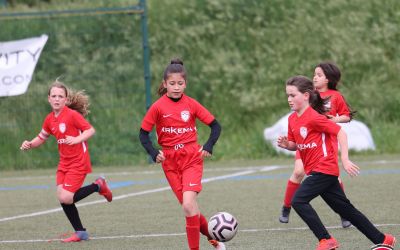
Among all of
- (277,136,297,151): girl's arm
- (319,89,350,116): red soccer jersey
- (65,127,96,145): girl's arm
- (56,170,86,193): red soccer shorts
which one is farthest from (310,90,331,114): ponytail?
(56,170,86,193): red soccer shorts

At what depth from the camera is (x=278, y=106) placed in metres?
19.2

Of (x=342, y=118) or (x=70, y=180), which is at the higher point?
(x=342, y=118)

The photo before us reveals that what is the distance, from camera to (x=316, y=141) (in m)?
7.58

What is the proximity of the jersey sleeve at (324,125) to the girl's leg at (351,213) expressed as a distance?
0.42m

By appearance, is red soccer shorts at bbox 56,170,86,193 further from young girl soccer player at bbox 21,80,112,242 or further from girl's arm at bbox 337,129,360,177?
girl's arm at bbox 337,129,360,177

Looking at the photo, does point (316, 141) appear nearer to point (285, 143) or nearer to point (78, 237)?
point (285, 143)

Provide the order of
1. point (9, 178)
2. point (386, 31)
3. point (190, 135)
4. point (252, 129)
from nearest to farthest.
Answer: point (190, 135) → point (9, 178) → point (252, 129) → point (386, 31)

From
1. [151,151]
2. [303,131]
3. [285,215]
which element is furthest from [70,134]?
[303,131]

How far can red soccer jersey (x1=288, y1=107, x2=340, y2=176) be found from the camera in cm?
752

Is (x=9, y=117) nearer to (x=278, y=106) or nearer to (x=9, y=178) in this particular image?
(x=9, y=178)

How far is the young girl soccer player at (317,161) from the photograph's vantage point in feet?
24.2

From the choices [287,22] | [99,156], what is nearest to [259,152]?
[99,156]

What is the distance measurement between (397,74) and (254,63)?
2.92 metres

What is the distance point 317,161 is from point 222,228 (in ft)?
3.07
